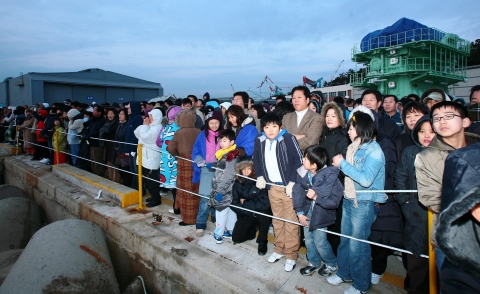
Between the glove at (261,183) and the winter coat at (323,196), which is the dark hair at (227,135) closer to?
the glove at (261,183)

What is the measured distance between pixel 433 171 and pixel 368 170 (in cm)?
63

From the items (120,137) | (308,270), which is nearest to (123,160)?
(120,137)

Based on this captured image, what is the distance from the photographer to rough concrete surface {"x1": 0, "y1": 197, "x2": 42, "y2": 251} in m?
5.62

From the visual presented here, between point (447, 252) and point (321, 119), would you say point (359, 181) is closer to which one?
point (321, 119)

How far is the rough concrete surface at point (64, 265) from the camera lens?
3355 mm

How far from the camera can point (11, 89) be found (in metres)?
26.0

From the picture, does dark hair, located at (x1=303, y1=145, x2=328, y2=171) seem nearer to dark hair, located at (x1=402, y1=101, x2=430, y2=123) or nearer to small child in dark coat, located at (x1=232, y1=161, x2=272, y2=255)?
small child in dark coat, located at (x1=232, y1=161, x2=272, y2=255)

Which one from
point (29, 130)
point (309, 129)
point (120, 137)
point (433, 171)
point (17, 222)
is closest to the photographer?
point (433, 171)

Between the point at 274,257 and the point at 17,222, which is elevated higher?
the point at 274,257

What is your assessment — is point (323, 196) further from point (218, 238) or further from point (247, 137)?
point (218, 238)

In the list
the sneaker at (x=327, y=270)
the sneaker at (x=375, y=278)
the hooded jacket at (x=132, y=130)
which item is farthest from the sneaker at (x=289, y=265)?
the hooded jacket at (x=132, y=130)

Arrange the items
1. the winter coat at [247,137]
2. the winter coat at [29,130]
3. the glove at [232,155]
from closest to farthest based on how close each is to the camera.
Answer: the glove at [232,155] < the winter coat at [247,137] < the winter coat at [29,130]

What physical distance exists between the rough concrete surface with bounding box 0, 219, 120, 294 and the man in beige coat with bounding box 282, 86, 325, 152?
3.05 metres

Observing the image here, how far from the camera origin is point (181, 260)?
349 cm
